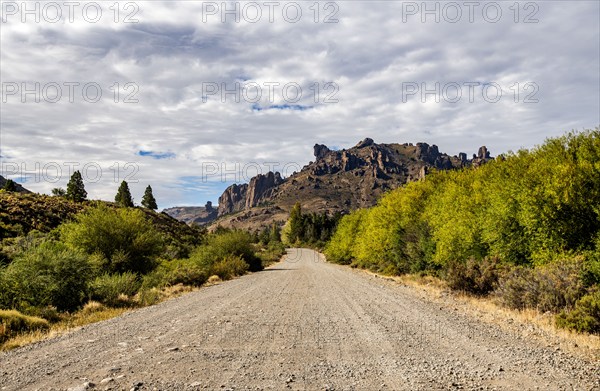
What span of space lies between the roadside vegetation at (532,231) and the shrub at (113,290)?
52.8 ft

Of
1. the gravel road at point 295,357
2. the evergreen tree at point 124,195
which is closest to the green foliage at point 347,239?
the gravel road at point 295,357

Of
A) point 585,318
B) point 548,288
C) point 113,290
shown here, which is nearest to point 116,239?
point 113,290

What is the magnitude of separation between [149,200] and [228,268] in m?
77.9

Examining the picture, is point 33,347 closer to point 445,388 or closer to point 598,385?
point 445,388

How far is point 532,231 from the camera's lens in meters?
16.2

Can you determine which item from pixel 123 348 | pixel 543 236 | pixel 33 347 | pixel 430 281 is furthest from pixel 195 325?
pixel 430 281

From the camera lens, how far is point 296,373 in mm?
6988

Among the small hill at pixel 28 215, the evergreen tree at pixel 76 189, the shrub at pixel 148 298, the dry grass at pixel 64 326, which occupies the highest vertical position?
the evergreen tree at pixel 76 189

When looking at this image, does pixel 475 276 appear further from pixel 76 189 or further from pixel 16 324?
pixel 76 189

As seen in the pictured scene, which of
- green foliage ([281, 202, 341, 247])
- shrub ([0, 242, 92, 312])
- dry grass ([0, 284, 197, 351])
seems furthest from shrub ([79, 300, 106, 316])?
green foliage ([281, 202, 341, 247])

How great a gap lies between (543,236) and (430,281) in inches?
454

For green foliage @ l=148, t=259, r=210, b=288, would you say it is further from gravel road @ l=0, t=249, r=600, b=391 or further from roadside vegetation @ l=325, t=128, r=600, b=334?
roadside vegetation @ l=325, t=128, r=600, b=334

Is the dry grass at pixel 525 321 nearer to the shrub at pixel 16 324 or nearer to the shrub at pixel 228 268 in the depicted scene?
the shrub at pixel 16 324

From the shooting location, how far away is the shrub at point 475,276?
1823cm
